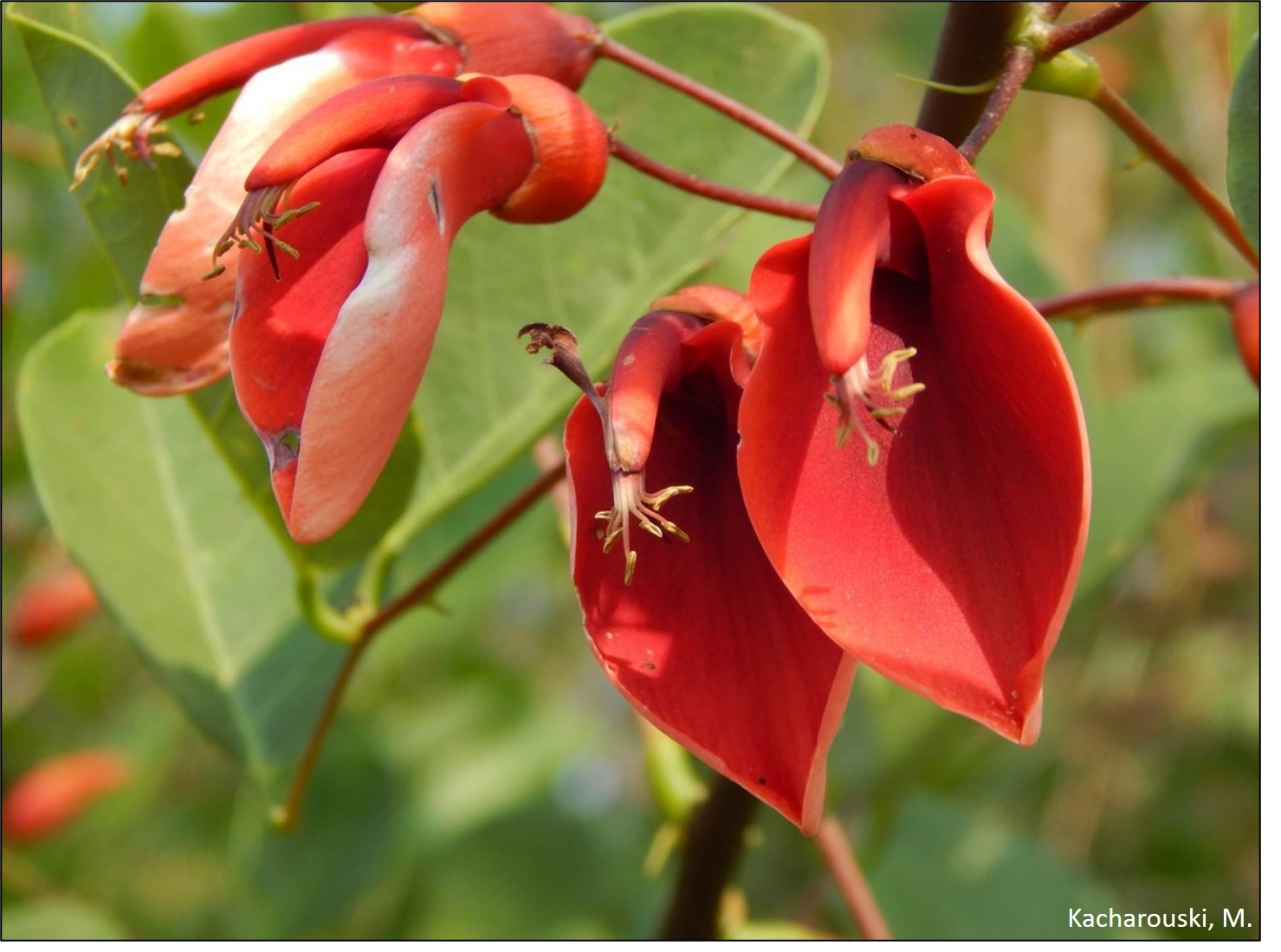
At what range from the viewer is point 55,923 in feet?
3.40

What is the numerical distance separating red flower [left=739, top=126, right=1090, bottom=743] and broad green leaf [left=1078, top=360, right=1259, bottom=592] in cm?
58

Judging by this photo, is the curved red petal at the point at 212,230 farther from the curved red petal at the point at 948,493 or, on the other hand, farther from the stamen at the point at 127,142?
the curved red petal at the point at 948,493

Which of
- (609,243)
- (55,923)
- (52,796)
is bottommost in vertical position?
(52,796)

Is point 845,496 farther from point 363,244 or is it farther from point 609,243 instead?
point 609,243

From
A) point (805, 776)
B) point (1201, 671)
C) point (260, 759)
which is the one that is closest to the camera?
point (805, 776)

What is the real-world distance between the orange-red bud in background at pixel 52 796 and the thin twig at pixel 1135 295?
1238 mm

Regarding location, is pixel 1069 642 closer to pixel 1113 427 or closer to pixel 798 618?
pixel 1113 427

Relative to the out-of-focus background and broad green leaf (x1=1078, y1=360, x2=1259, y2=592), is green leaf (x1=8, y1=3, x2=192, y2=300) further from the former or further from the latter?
broad green leaf (x1=1078, y1=360, x2=1259, y2=592)

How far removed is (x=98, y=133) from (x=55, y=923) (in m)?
0.64

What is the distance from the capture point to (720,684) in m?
0.48

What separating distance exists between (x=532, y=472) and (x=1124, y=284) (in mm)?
526

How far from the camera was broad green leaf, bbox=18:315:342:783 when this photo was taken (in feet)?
2.90

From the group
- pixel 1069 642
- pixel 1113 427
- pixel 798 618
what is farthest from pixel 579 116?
pixel 1069 642

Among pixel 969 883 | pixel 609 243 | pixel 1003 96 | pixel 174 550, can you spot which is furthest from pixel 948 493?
pixel 969 883
